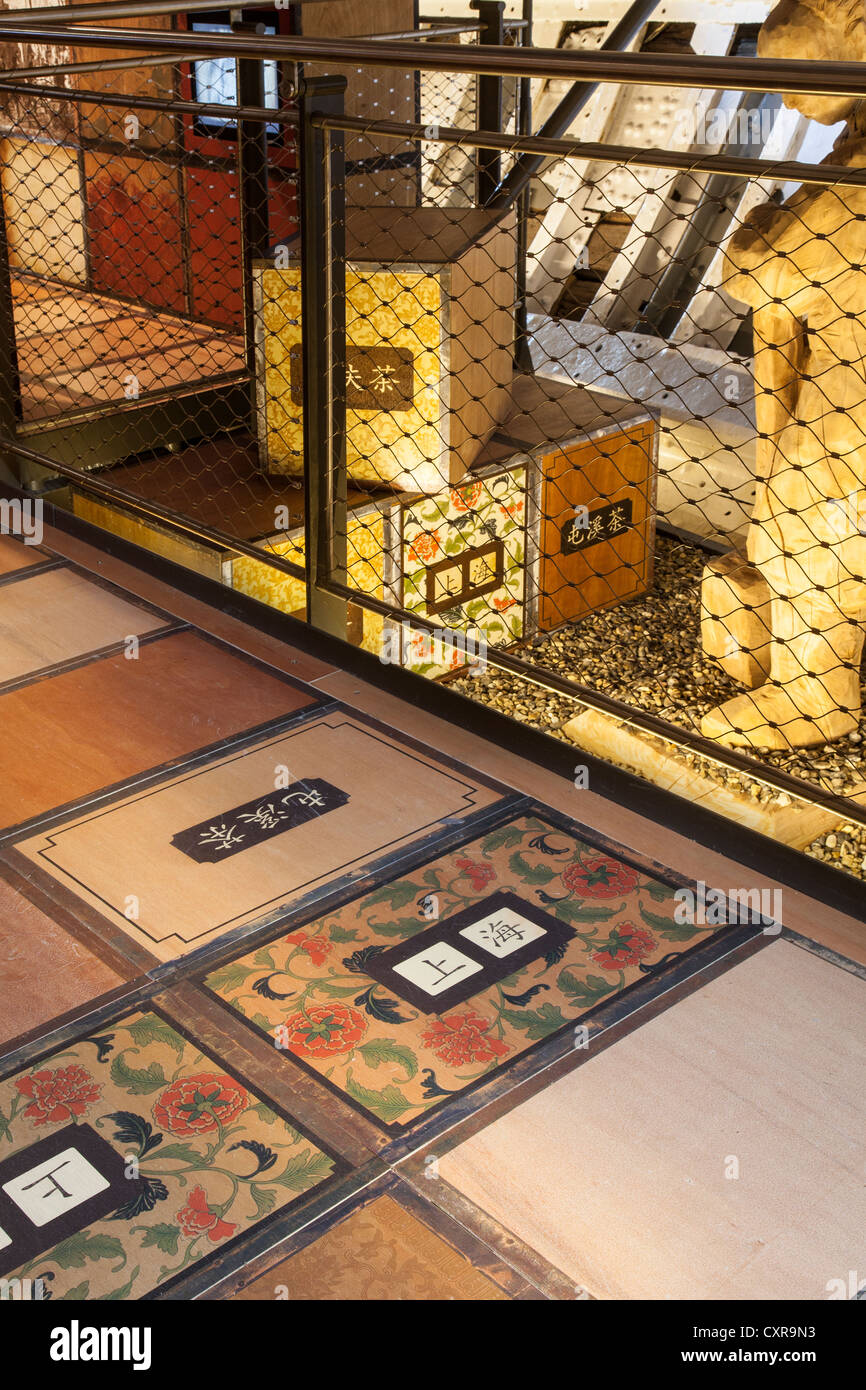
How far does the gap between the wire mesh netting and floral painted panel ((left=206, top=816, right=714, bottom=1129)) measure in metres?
0.27

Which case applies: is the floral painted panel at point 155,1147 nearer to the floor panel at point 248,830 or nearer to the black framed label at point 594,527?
the floor panel at point 248,830

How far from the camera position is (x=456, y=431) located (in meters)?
3.72

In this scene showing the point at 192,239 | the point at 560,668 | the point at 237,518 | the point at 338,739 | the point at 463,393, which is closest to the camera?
the point at 338,739

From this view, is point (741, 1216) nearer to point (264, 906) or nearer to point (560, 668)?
point (264, 906)

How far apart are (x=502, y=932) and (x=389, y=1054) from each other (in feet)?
0.79

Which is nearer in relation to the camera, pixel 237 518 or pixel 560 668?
pixel 237 518

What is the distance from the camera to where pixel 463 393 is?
3.72 metres

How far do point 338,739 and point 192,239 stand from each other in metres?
3.48

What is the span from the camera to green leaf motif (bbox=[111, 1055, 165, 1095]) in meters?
1.44

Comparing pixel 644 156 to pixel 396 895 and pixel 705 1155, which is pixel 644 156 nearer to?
pixel 396 895

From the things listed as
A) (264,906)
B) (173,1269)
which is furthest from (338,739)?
(173,1269)

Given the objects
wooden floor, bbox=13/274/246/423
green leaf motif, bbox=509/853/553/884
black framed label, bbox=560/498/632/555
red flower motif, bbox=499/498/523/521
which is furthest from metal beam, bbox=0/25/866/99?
black framed label, bbox=560/498/632/555

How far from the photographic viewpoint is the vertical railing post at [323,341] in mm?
2020

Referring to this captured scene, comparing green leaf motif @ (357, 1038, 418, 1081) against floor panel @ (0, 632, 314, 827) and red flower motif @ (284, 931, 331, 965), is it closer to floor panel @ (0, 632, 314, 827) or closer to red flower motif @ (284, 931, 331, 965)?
red flower motif @ (284, 931, 331, 965)
